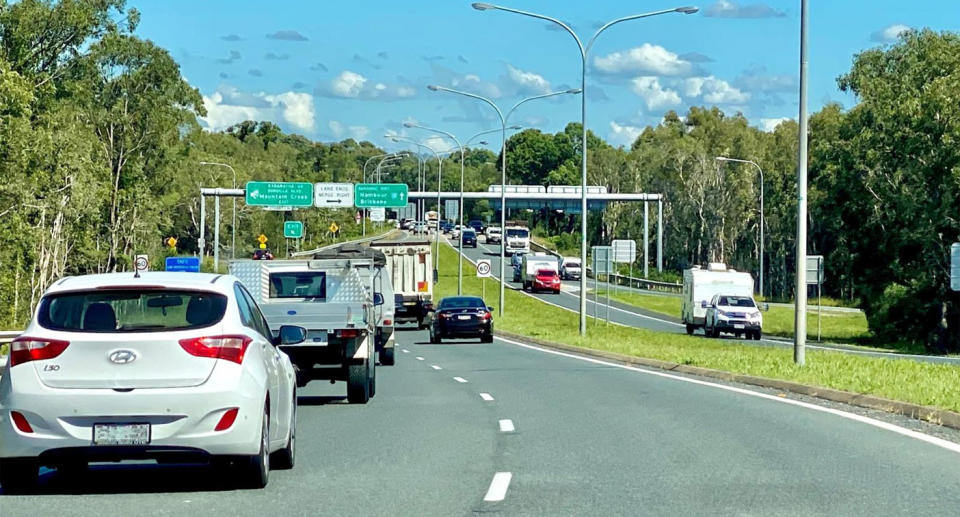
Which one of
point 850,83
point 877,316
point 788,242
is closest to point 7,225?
point 877,316

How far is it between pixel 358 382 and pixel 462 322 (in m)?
25.7

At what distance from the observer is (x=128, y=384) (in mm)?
10688

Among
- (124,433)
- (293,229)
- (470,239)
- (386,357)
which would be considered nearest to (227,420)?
(124,433)

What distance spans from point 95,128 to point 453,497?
82.7m

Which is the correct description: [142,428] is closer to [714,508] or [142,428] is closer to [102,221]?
[714,508]

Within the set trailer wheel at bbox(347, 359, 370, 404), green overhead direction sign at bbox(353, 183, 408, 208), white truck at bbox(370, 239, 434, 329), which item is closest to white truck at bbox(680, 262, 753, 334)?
white truck at bbox(370, 239, 434, 329)

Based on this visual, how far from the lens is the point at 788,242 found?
122 meters

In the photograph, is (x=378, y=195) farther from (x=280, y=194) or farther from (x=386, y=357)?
(x=386, y=357)

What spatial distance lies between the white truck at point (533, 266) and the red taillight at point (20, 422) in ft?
299

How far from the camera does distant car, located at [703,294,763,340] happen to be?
57938 millimetres

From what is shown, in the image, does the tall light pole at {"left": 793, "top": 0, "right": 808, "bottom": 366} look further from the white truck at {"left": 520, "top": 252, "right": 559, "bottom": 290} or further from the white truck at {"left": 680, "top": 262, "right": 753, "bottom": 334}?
the white truck at {"left": 520, "top": 252, "right": 559, "bottom": 290}

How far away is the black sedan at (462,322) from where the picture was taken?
46281 millimetres

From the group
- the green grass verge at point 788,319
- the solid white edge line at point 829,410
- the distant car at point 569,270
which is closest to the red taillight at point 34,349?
the solid white edge line at point 829,410

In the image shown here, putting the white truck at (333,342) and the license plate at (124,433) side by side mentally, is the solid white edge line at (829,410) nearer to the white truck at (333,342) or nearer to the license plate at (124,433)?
the white truck at (333,342)
